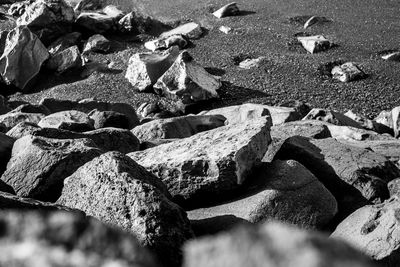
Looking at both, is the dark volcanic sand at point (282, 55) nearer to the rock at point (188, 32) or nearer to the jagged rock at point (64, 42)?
the rock at point (188, 32)

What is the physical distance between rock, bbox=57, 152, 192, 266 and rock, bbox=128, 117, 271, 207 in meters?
1.18

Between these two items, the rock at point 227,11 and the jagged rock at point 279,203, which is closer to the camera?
the jagged rock at point 279,203

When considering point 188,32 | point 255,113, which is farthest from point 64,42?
point 255,113

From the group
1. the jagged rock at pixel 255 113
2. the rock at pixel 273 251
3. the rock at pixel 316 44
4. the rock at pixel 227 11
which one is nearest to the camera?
the rock at pixel 273 251

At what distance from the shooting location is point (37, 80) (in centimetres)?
3097

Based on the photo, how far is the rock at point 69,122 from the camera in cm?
1236

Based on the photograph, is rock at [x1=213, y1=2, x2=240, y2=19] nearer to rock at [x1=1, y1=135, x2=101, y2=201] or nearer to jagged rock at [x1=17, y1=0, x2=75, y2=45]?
jagged rock at [x1=17, y1=0, x2=75, y2=45]

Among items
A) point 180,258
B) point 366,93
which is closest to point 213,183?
point 180,258

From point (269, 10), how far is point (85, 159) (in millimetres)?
30860

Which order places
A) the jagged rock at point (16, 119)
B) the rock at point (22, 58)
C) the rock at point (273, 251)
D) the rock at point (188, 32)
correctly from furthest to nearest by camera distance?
the rock at point (188, 32), the rock at point (22, 58), the jagged rock at point (16, 119), the rock at point (273, 251)

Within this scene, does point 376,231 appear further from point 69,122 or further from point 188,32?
point 188,32

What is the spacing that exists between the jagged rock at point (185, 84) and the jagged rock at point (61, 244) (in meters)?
25.0

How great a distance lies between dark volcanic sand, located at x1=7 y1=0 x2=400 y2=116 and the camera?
27250mm

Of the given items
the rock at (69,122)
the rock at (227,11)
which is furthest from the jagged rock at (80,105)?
the rock at (227,11)
